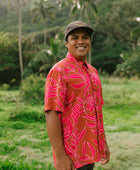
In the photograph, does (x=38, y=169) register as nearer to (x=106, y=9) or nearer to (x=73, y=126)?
(x=73, y=126)

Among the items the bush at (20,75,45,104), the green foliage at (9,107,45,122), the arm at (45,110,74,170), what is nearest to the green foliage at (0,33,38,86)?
the bush at (20,75,45,104)

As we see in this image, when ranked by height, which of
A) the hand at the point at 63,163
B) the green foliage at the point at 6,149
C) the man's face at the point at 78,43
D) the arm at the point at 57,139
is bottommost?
the green foliage at the point at 6,149

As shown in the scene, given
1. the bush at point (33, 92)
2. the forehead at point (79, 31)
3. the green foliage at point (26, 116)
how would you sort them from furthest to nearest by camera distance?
the bush at point (33, 92) < the green foliage at point (26, 116) < the forehead at point (79, 31)

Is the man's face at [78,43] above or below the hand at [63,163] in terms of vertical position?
above

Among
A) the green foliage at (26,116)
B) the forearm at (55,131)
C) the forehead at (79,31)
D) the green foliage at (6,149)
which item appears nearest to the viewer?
the forearm at (55,131)

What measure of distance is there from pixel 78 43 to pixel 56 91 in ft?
1.55

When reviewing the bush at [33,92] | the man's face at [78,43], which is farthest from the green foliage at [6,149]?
the bush at [33,92]

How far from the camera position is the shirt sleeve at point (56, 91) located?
59.0 inches

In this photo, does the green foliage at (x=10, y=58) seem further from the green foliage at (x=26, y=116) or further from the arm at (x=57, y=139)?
the arm at (x=57, y=139)

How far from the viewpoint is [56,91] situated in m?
1.51

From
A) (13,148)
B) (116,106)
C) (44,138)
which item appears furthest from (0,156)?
(116,106)

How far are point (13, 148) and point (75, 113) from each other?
3085 mm

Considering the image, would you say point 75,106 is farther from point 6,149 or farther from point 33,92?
point 33,92

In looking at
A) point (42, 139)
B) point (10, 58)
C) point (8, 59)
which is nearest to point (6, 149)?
point (42, 139)
